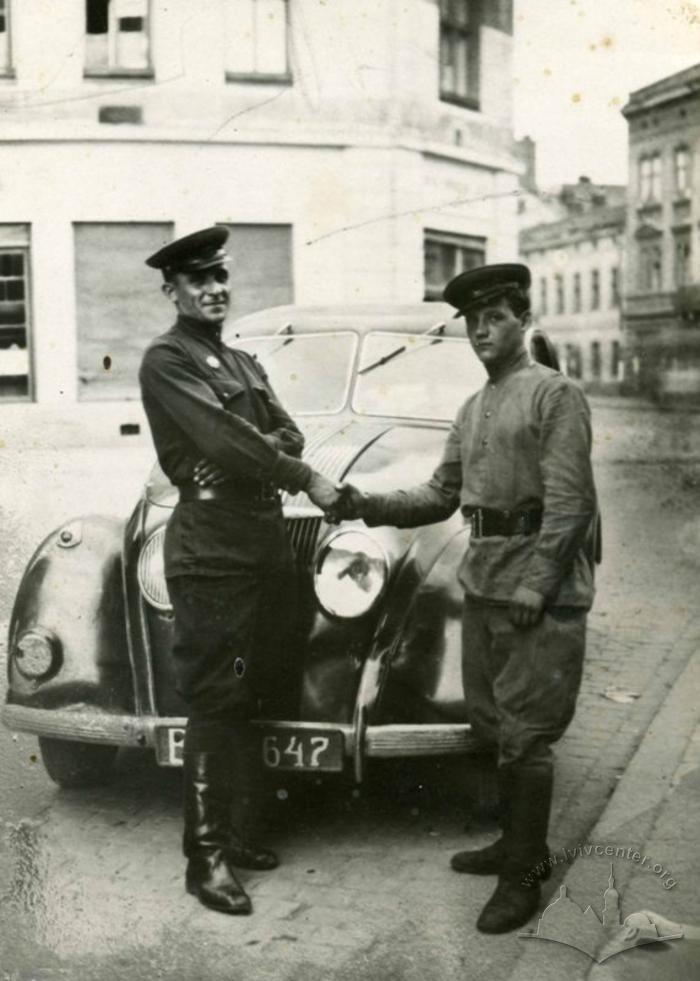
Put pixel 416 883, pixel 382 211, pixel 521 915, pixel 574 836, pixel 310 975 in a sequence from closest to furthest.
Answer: pixel 310 975 < pixel 521 915 < pixel 416 883 < pixel 574 836 < pixel 382 211

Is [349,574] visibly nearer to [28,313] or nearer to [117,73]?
[28,313]

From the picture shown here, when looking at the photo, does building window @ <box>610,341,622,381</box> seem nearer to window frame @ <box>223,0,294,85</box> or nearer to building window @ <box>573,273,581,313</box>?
building window @ <box>573,273,581,313</box>

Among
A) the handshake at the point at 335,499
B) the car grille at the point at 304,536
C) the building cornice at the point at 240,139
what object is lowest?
the car grille at the point at 304,536

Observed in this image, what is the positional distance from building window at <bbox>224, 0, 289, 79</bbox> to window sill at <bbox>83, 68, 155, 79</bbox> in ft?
0.86

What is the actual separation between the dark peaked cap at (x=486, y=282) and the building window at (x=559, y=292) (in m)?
0.76

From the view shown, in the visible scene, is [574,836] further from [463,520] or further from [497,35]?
[497,35]

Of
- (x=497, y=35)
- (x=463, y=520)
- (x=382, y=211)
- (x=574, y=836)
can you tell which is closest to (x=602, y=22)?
(x=497, y=35)

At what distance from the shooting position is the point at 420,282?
3.93 meters

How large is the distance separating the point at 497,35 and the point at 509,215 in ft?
1.90

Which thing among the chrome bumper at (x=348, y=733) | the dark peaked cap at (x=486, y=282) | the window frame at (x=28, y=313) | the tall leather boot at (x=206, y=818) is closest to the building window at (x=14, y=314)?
the window frame at (x=28, y=313)

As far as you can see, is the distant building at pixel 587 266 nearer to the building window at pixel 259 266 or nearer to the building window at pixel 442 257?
the building window at pixel 442 257

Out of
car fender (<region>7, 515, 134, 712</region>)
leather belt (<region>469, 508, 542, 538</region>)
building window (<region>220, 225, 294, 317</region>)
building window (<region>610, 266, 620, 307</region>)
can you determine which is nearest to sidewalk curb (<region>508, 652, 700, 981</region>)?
leather belt (<region>469, 508, 542, 538</region>)

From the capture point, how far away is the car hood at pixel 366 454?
3.72m

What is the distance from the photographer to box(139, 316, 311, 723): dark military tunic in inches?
124
